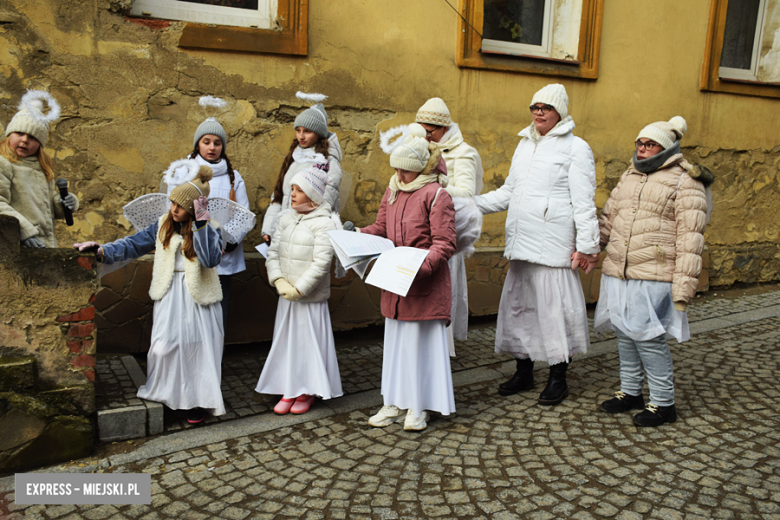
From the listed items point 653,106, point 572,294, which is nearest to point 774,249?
point 653,106

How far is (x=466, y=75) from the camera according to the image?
20.5ft

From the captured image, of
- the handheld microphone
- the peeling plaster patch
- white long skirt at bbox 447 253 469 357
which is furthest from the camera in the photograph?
the peeling plaster patch

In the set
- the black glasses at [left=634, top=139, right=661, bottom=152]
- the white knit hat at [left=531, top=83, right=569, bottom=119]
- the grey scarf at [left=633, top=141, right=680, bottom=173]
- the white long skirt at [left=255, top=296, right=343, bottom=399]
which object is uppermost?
the white knit hat at [left=531, top=83, right=569, bottom=119]

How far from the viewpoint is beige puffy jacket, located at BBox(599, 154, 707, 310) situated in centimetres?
370

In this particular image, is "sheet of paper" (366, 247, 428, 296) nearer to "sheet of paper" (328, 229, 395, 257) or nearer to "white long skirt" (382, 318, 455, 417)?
"sheet of paper" (328, 229, 395, 257)

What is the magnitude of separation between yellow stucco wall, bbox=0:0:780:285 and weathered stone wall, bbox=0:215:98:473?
1725mm

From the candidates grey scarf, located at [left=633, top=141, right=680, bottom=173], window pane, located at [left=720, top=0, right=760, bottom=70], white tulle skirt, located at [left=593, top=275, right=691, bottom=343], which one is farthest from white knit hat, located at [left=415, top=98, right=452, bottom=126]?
window pane, located at [left=720, top=0, right=760, bottom=70]

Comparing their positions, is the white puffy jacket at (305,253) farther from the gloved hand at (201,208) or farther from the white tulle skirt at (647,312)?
the white tulle skirt at (647,312)

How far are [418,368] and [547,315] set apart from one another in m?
1.01

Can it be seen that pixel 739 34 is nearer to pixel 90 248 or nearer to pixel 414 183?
pixel 414 183

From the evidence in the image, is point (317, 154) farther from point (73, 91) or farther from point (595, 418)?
point (595, 418)

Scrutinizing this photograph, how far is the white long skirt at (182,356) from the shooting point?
3680 mm

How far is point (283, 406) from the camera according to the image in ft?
A: 13.3

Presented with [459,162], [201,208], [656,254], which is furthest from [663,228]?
[201,208]
